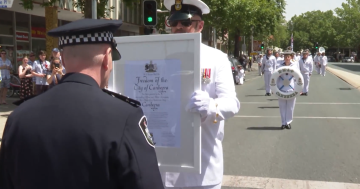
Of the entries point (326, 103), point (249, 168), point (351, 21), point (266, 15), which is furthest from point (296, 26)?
point (249, 168)

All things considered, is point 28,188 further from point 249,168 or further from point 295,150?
point 295,150

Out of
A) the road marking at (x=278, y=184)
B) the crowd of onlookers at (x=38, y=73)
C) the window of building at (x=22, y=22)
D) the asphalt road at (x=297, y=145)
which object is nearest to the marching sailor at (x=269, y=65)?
the asphalt road at (x=297, y=145)

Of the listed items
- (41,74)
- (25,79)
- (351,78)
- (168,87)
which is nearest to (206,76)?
(168,87)

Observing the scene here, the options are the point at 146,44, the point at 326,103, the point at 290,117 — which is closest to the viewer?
the point at 146,44

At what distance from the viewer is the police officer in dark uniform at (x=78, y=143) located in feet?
5.03

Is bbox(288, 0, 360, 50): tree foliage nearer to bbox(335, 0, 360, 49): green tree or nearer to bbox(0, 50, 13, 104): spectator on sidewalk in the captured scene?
bbox(335, 0, 360, 49): green tree

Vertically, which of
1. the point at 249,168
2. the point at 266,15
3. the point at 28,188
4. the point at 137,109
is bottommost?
→ the point at 249,168

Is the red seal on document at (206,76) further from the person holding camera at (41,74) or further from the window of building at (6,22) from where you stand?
the window of building at (6,22)

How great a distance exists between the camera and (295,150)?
321 inches

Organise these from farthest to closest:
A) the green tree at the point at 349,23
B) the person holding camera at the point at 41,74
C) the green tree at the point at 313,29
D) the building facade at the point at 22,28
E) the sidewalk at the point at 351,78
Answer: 1. the green tree at the point at 313,29
2. the green tree at the point at 349,23
3. the sidewalk at the point at 351,78
4. the building facade at the point at 22,28
5. the person holding camera at the point at 41,74

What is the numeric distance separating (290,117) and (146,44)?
27.0ft

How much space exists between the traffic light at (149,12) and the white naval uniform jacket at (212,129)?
937 cm

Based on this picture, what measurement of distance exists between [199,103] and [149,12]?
9864 millimetres

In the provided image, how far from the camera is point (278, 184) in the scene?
6.05 metres
